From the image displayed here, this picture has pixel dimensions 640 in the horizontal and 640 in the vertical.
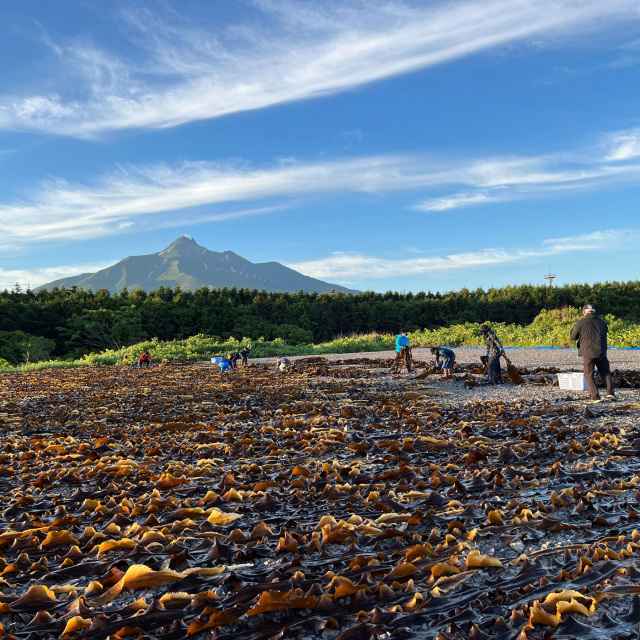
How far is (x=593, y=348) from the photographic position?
25.7ft

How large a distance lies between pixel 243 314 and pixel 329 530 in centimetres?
3372

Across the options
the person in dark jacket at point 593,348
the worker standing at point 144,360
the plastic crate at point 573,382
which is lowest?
the worker standing at point 144,360

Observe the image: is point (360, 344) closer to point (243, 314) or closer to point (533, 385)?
point (243, 314)

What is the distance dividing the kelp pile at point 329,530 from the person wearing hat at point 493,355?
11.4 ft

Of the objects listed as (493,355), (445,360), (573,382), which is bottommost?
(573,382)

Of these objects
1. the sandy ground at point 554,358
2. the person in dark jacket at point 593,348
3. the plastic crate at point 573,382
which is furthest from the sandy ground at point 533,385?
the person in dark jacket at point 593,348

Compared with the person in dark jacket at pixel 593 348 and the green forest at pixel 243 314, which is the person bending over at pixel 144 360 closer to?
the green forest at pixel 243 314

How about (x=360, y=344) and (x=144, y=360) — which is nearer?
(x=144, y=360)

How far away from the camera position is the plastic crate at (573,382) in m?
8.98

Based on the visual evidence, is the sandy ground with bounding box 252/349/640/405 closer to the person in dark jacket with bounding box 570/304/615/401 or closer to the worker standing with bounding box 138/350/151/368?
the person in dark jacket with bounding box 570/304/615/401

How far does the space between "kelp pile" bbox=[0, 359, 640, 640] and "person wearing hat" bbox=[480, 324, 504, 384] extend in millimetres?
3482

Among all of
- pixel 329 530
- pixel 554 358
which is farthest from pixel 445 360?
pixel 329 530

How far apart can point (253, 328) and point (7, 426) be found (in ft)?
89.7

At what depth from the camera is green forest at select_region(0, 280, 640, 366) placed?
31.9 m
